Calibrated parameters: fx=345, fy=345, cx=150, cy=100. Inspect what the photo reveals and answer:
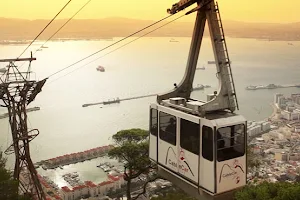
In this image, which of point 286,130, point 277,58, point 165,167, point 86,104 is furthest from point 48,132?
point 277,58

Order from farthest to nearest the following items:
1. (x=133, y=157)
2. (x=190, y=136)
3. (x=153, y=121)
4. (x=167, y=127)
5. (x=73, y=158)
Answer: (x=73, y=158) → (x=133, y=157) → (x=153, y=121) → (x=167, y=127) → (x=190, y=136)

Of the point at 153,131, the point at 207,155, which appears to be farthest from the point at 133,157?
the point at 207,155

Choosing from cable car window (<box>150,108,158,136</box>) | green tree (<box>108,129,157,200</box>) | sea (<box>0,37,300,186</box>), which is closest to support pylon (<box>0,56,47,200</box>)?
green tree (<box>108,129,157,200</box>)

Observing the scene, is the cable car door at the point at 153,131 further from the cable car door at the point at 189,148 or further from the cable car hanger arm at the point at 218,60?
the cable car door at the point at 189,148

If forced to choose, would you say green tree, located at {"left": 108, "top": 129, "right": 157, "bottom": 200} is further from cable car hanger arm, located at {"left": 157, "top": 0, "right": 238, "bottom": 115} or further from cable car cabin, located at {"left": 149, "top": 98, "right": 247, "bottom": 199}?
cable car hanger arm, located at {"left": 157, "top": 0, "right": 238, "bottom": 115}

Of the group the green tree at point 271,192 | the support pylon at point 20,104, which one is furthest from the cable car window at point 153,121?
the support pylon at point 20,104

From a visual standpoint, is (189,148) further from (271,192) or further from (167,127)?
(271,192)

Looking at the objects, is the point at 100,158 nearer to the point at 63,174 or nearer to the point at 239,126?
the point at 63,174
